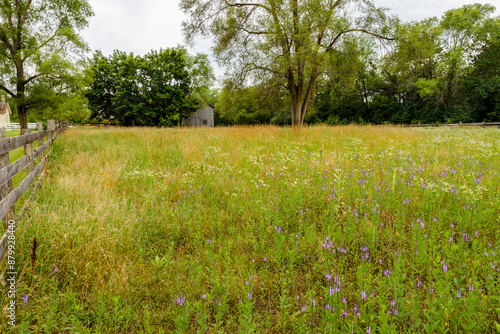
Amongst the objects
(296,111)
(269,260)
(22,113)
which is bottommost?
(269,260)

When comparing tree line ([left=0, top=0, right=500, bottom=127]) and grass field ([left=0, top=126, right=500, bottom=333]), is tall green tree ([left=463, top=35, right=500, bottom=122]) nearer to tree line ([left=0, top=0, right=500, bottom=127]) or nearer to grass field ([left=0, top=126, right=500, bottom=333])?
tree line ([left=0, top=0, right=500, bottom=127])

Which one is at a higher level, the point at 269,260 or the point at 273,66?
the point at 273,66

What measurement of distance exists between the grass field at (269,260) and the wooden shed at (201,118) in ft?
144

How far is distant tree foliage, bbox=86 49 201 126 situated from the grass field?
3773 centimetres

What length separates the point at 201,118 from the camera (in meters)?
48.3

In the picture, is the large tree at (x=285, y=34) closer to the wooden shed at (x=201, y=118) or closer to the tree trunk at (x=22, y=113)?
the tree trunk at (x=22, y=113)

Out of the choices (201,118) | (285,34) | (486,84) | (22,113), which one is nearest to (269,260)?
(285,34)

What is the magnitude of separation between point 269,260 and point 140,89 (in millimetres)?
41987

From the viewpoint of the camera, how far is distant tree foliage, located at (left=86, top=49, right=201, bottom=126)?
38.0 metres

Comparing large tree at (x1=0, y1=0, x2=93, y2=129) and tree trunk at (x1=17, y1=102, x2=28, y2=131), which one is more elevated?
large tree at (x1=0, y1=0, x2=93, y2=129)

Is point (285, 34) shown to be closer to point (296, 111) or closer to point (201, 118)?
point (296, 111)

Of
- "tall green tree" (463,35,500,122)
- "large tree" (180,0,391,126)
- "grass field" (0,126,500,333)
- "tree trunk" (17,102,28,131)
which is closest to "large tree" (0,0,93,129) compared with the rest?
"tree trunk" (17,102,28,131)

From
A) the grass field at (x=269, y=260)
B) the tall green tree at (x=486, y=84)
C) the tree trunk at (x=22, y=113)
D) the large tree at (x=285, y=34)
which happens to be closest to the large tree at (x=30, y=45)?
the tree trunk at (x=22, y=113)

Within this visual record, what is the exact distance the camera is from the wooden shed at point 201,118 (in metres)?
46.7
